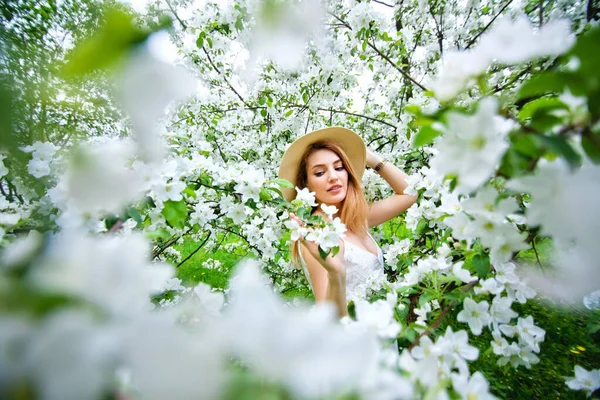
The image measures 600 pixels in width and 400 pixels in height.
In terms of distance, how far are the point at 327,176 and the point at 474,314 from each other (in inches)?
60.9

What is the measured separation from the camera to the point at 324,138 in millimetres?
2484

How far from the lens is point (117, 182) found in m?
0.33

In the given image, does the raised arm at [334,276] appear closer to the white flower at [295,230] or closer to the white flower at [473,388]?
the white flower at [295,230]

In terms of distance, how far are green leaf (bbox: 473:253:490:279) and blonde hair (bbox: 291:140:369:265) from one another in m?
1.48

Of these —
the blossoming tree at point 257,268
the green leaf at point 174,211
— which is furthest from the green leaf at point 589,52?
the green leaf at point 174,211

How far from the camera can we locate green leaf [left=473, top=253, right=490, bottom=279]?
0.89 metres

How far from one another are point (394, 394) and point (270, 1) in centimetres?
53

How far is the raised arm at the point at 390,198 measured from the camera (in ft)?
8.54

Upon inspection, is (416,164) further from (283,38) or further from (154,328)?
(154,328)

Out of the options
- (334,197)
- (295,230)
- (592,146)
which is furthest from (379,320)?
(334,197)

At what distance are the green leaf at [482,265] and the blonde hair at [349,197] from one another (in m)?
1.48

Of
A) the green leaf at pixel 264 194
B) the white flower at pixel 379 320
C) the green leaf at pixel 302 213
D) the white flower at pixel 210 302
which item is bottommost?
the white flower at pixel 379 320

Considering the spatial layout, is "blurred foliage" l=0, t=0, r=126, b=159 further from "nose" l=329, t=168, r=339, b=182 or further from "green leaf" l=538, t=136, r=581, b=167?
"nose" l=329, t=168, r=339, b=182

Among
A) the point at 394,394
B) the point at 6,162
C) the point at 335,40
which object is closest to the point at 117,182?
the point at 394,394
